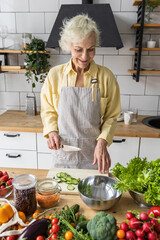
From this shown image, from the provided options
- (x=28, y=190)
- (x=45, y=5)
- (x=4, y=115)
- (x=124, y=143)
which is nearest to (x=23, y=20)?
(x=45, y=5)

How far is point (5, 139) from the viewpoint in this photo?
6.91 feet

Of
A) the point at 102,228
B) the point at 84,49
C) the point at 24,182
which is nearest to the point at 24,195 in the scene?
the point at 24,182

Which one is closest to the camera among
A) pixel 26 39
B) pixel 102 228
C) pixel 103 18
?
pixel 102 228

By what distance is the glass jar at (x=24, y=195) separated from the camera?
0.83 metres

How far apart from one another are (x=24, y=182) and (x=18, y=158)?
138 cm

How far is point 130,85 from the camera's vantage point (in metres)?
2.37

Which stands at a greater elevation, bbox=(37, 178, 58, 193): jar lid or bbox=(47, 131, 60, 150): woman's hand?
bbox=(47, 131, 60, 150): woman's hand

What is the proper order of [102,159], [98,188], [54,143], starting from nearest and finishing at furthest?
1. [98,188]
2. [102,159]
3. [54,143]

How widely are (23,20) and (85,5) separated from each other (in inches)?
29.7

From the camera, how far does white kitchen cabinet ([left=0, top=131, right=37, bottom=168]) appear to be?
2.07 metres

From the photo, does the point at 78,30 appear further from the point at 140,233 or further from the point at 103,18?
the point at 140,233

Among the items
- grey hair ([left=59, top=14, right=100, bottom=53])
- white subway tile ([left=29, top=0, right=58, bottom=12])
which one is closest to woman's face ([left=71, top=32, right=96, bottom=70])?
grey hair ([left=59, top=14, right=100, bottom=53])

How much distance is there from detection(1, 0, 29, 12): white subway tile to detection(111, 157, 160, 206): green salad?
2056mm

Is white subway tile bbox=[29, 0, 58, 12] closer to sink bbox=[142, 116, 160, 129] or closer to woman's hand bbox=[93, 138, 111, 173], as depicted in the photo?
sink bbox=[142, 116, 160, 129]
